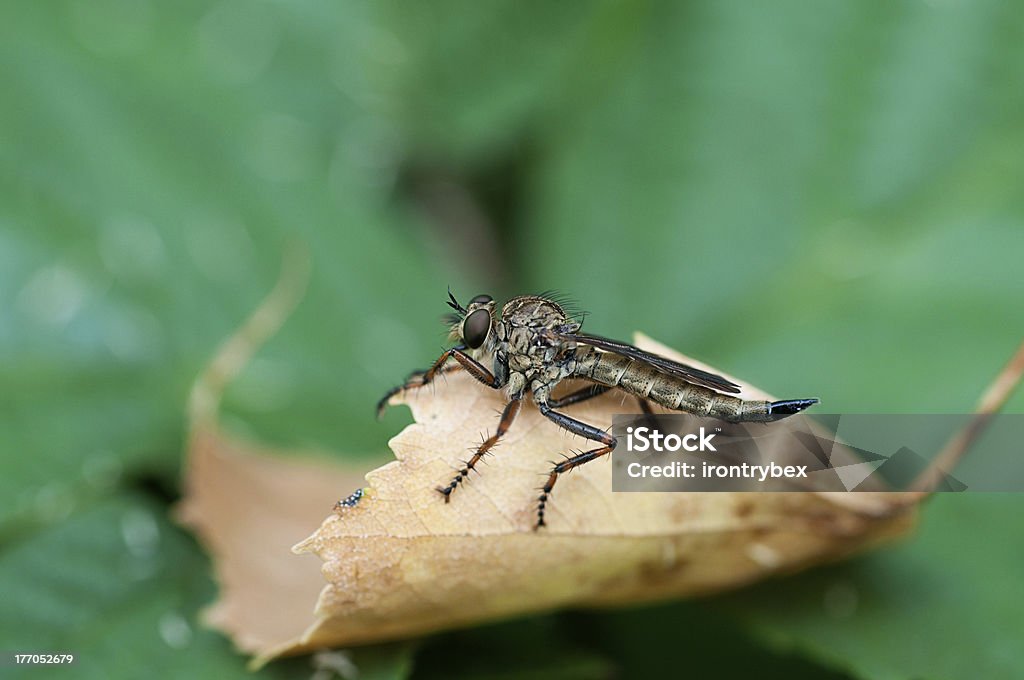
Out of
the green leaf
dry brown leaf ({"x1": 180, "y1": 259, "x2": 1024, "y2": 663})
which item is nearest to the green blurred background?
the green leaf

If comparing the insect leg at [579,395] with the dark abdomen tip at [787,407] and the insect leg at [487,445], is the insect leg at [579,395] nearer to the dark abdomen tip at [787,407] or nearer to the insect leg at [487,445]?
the insect leg at [487,445]

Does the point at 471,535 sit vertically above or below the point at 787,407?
below

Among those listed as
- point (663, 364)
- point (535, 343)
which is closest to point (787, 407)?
point (663, 364)

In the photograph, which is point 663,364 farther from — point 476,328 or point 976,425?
point 976,425

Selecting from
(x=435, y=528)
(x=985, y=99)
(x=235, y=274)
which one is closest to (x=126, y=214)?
(x=235, y=274)

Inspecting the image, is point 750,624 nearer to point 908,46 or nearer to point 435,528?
point 435,528

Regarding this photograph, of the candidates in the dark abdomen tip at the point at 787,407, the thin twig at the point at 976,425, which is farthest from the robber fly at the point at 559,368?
the thin twig at the point at 976,425
